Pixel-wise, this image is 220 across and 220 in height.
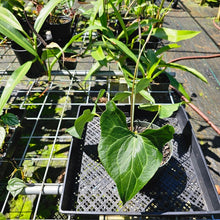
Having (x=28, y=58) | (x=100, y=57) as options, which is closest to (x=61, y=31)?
(x=28, y=58)

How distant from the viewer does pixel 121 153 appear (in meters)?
0.43

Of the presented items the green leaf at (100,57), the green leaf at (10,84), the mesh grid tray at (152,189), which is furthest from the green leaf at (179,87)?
the green leaf at (10,84)

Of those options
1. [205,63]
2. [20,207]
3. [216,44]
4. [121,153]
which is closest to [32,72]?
[20,207]

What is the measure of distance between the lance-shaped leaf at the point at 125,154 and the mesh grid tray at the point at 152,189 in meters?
0.13

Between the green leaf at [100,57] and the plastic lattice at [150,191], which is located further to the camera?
the green leaf at [100,57]

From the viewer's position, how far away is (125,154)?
43 cm

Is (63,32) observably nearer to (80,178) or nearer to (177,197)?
(80,178)

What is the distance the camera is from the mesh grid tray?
0.53m

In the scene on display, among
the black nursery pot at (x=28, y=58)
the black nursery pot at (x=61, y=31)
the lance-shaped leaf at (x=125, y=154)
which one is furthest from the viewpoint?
the black nursery pot at (x=61, y=31)

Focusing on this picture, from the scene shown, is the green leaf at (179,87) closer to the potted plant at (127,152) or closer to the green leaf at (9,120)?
the potted plant at (127,152)

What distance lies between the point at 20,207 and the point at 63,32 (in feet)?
3.72

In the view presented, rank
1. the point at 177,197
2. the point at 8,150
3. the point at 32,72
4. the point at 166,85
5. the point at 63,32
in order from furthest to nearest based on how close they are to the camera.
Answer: the point at 63,32, the point at 32,72, the point at 166,85, the point at 8,150, the point at 177,197

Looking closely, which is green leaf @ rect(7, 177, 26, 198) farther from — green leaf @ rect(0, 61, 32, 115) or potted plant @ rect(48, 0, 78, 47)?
potted plant @ rect(48, 0, 78, 47)

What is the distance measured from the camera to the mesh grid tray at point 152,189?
53 centimetres
